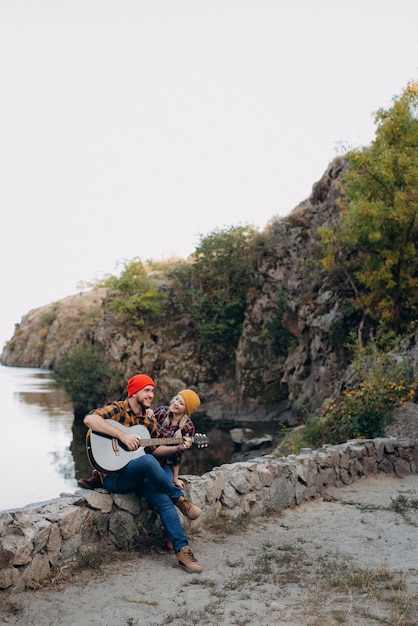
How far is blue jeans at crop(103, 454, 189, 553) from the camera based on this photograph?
18.7 feet

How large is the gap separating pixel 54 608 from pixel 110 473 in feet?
4.49

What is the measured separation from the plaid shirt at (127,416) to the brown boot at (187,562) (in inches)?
39.4

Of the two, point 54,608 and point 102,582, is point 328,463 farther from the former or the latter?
point 54,608

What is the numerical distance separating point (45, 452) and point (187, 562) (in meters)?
17.5

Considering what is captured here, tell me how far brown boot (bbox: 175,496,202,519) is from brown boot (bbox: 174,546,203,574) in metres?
0.51

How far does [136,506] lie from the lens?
604 centimetres

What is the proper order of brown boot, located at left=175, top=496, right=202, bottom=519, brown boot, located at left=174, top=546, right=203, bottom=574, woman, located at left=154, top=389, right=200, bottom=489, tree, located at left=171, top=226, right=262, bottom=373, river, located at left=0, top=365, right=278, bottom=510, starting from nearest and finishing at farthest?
brown boot, located at left=174, top=546, right=203, bottom=574, brown boot, located at left=175, top=496, right=202, bottom=519, woman, located at left=154, top=389, right=200, bottom=489, river, located at left=0, top=365, right=278, bottom=510, tree, located at left=171, top=226, right=262, bottom=373

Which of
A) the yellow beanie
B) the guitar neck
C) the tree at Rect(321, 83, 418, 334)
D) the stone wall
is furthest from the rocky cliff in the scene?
the guitar neck

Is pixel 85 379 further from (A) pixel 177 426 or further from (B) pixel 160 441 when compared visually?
(B) pixel 160 441

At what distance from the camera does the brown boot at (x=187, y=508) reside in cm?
616

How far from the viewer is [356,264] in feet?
68.0

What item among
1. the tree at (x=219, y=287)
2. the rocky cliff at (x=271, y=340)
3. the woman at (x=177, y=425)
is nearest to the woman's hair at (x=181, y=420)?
the woman at (x=177, y=425)

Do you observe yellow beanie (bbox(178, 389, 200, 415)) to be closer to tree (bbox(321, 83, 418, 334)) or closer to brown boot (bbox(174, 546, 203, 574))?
brown boot (bbox(174, 546, 203, 574))

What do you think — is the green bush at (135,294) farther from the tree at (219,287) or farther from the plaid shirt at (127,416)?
the plaid shirt at (127,416)
